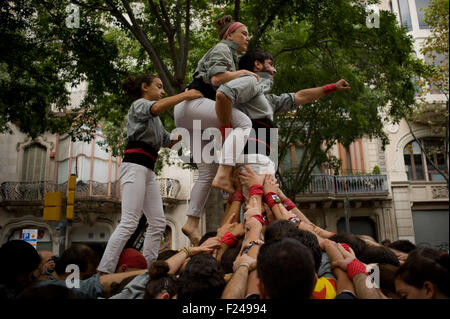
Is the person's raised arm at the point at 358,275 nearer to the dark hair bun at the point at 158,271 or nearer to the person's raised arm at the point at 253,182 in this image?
the person's raised arm at the point at 253,182

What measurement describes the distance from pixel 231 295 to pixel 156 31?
7908mm

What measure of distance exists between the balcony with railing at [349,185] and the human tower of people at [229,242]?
15.6m

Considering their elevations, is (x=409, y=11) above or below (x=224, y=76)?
above

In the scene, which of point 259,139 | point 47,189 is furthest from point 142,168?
point 47,189

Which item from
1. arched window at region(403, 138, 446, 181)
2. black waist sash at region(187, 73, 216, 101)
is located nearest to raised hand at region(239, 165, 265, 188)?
black waist sash at region(187, 73, 216, 101)

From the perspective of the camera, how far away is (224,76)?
345 cm

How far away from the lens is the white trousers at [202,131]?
3.42 meters

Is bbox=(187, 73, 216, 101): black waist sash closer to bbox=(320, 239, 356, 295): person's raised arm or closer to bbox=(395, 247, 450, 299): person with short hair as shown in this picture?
bbox=(320, 239, 356, 295): person's raised arm

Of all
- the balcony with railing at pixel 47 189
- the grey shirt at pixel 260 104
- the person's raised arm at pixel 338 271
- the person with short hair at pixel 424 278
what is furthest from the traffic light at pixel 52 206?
the balcony with railing at pixel 47 189

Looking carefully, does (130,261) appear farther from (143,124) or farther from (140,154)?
(143,124)

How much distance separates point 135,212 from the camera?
3.51 m

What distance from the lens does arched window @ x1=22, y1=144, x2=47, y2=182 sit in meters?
19.0
